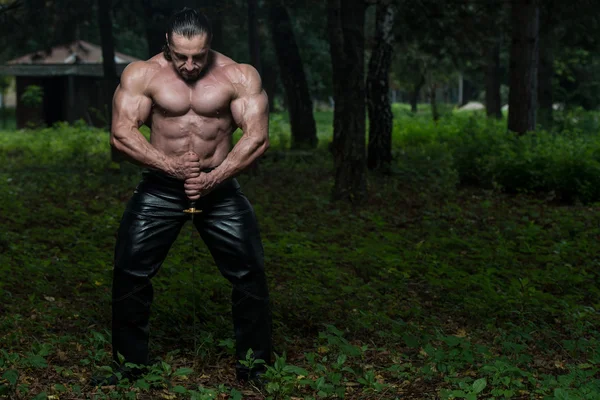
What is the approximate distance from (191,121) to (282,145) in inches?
→ 648

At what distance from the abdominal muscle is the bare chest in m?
0.04

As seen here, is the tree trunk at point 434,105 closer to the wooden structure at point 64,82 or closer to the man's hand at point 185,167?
the wooden structure at point 64,82

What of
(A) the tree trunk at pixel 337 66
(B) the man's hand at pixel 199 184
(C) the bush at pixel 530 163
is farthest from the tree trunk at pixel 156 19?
(B) the man's hand at pixel 199 184

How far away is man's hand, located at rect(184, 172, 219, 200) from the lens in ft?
17.2

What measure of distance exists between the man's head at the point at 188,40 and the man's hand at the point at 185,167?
50 centimetres

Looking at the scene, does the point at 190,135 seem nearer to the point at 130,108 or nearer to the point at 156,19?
the point at 130,108

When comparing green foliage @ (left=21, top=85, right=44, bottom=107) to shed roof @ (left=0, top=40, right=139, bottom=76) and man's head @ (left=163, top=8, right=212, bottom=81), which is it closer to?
shed roof @ (left=0, top=40, right=139, bottom=76)

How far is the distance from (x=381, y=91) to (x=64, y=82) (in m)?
24.5

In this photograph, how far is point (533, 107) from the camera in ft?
52.3

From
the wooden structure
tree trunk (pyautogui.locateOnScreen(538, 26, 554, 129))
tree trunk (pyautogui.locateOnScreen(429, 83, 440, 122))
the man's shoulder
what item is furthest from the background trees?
the wooden structure

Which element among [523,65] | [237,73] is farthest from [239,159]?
[523,65]

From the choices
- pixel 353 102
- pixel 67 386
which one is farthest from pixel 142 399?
pixel 353 102

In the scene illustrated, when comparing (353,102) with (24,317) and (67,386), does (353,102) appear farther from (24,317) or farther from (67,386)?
(67,386)

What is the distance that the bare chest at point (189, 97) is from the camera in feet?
17.4
